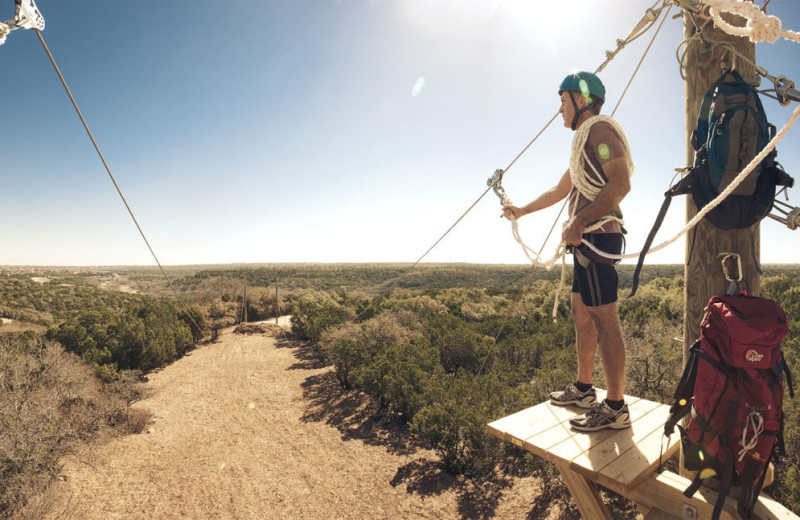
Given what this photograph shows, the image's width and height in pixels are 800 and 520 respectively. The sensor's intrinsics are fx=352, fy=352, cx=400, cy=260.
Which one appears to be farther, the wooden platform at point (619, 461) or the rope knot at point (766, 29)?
the wooden platform at point (619, 461)

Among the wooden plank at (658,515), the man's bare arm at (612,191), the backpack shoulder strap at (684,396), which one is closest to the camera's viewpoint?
the backpack shoulder strap at (684,396)

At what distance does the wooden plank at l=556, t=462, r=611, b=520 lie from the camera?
2.09 m

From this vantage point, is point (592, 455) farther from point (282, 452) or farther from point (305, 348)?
point (305, 348)

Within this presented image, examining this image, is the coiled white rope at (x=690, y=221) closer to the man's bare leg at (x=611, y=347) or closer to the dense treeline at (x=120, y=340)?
the man's bare leg at (x=611, y=347)

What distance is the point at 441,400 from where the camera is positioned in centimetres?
814

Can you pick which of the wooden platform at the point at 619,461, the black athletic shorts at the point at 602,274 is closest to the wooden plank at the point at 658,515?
the wooden platform at the point at 619,461

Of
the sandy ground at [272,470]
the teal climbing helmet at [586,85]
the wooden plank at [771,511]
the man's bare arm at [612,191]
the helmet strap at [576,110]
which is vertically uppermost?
the teal climbing helmet at [586,85]

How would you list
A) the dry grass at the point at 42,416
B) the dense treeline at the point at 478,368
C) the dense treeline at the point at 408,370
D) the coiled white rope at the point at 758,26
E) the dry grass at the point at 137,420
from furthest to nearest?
the dry grass at the point at 137,420 < the dense treeline at the point at 478,368 < the dense treeline at the point at 408,370 < the dry grass at the point at 42,416 < the coiled white rope at the point at 758,26

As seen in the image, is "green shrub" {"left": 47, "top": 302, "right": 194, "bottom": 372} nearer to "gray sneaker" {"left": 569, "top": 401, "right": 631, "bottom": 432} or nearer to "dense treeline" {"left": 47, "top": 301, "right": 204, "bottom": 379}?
"dense treeline" {"left": 47, "top": 301, "right": 204, "bottom": 379}

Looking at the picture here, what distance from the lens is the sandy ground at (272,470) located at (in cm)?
601

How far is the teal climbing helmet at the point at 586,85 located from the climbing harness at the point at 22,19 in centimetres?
318

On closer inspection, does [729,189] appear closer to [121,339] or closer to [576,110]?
[576,110]

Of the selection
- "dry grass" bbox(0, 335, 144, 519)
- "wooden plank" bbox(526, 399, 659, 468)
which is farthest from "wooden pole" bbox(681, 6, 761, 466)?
"dry grass" bbox(0, 335, 144, 519)

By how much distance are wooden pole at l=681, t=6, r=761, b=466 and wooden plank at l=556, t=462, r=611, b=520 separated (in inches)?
39.7
